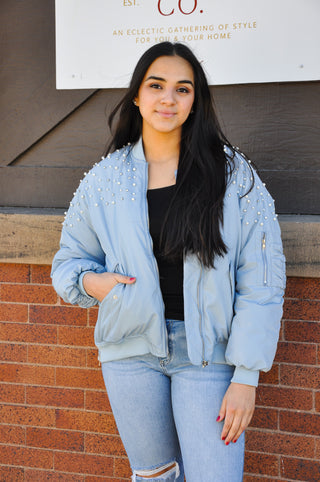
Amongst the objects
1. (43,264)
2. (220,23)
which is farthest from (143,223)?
(220,23)

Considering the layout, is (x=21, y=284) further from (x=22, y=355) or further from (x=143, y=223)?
(x=143, y=223)

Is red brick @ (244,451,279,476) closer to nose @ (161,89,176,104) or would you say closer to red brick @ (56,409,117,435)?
red brick @ (56,409,117,435)

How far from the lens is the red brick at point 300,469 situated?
9.55 feet

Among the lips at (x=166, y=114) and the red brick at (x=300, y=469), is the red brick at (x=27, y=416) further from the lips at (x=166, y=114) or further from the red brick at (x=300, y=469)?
the lips at (x=166, y=114)

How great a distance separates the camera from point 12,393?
3.31 metres

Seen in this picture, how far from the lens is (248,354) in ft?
6.68

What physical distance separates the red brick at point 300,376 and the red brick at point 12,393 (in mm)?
1484

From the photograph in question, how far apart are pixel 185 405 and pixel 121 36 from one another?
2017 mm

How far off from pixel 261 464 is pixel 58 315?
4.44ft

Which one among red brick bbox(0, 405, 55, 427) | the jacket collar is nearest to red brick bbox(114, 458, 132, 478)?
red brick bbox(0, 405, 55, 427)

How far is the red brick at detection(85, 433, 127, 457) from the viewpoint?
10.5 ft

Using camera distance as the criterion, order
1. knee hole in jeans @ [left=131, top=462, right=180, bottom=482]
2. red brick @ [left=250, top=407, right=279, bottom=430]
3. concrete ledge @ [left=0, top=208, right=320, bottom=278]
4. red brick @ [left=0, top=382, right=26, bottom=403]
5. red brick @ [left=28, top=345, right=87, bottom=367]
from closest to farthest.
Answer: knee hole in jeans @ [left=131, top=462, right=180, bottom=482]
red brick @ [left=250, top=407, right=279, bottom=430]
concrete ledge @ [left=0, top=208, right=320, bottom=278]
red brick @ [left=28, top=345, right=87, bottom=367]
red brick @ [left=0, top=382, right=26, bottom=403]

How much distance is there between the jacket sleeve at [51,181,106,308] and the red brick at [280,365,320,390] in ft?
3.68

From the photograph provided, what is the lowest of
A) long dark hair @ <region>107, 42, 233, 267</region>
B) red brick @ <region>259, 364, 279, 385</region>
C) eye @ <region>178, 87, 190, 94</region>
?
red brick @ <region>259, 364, 279, 385</region>
